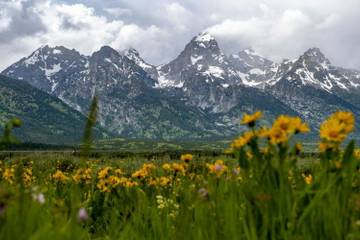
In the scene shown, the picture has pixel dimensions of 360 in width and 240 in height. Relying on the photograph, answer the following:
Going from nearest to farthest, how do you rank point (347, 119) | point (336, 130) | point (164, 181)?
point (336, 130) → point (347, 119) → point (164, 181)

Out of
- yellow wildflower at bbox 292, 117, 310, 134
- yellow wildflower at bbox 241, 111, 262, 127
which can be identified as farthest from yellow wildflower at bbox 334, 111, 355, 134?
yellow wildflower at bbox 241, 111, 262, 127

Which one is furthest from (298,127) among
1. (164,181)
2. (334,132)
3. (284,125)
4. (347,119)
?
(164,181)

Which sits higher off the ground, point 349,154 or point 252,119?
point 252,119

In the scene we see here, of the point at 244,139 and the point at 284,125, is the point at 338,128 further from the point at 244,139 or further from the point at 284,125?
the point at 244,139

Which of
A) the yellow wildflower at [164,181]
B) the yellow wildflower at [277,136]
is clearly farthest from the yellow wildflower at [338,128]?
the yellow wildflower at [164,181]

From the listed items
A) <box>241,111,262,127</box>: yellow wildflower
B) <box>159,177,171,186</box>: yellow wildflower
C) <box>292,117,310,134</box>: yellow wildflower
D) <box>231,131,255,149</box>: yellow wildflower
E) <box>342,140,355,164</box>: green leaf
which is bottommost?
<box>159,177,171,186</box>: yellow wildflower

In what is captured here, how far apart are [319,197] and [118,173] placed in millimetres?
6387

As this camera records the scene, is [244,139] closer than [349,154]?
No

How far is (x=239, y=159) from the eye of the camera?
3.58 m

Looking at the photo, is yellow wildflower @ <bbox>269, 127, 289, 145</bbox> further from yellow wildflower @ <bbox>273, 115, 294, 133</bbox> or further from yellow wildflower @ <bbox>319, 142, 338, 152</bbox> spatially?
yellow wildflower @ <bbox>319, 142, 338, 152</bbox>

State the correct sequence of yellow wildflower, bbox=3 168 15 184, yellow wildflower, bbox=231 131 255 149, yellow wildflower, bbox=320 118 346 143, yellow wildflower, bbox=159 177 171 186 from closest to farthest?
yellow wildflower, bbox=320 118 346 143, yellow wildflower, bbox=231 131 255 149, yellow wildflower, bbox=3 168 15 184, yellow wildflower, bbox=159 177 171 186

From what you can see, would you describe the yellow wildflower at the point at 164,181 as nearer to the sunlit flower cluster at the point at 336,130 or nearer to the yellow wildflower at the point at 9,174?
the yellow wildflower at the point at 9,174

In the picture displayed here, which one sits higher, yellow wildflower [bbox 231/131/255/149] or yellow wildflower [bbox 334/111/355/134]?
yellow wildflower [bbox 334/111/355/134]

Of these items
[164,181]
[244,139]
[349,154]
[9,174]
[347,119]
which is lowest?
[164,181]
